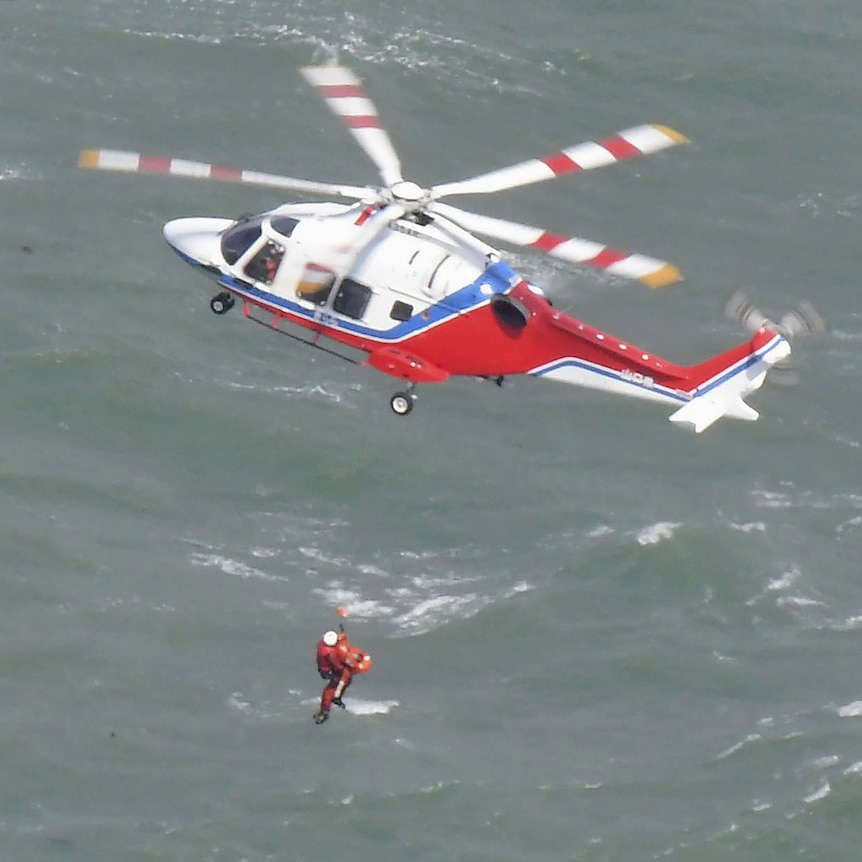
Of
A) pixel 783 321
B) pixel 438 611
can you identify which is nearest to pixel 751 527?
pixel 438 611

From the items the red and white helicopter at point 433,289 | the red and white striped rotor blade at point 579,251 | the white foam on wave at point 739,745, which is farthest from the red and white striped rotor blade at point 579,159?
the white foam on wave at point 739,745

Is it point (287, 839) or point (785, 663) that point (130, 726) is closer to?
point (287, 839)

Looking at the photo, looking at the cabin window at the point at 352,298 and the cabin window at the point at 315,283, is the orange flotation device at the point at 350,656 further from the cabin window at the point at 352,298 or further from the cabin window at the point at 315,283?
the cabin window at the point at 315,283

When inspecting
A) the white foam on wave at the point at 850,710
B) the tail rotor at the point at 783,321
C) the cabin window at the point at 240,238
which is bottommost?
the white foam on wave at the point at 850,710

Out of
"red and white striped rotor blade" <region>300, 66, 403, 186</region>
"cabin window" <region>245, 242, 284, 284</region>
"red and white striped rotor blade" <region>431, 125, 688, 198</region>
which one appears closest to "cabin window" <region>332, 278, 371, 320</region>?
"cabin window" <region>245, 242, 284, 284</region>

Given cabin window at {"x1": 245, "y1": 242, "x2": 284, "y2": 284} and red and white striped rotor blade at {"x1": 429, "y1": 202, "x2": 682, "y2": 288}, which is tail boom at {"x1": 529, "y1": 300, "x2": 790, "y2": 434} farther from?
cabin window at {"x1": 245, "y1": 242, "x2": 284, "y2": 284}

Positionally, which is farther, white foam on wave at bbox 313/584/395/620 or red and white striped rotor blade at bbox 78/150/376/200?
white foam on wave at bbox 313/584/395/620
